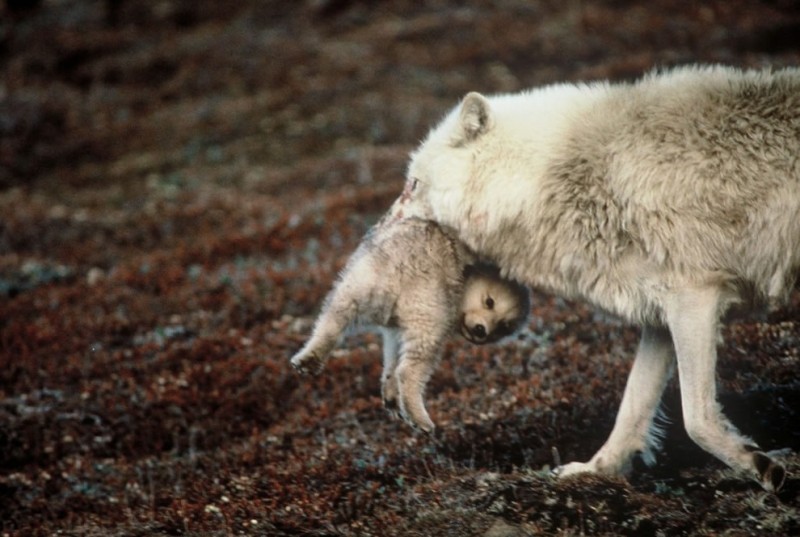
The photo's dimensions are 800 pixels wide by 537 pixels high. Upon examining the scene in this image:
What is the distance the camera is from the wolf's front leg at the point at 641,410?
251 inches

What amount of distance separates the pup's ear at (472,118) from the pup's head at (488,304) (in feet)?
3.15

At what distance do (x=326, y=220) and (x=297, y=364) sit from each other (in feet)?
29.8

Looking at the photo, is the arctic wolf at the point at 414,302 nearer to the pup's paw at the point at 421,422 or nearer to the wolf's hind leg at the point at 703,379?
the pup's paw at the point at 421,422

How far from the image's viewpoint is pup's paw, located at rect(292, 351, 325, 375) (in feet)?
21.1

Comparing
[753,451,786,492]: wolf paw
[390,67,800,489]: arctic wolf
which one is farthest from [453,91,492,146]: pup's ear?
[753,451,786,492]: wolf paw

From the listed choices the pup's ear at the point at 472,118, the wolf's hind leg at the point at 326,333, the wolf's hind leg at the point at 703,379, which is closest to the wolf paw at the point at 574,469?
the wolf's hind leg at the point at 703,379

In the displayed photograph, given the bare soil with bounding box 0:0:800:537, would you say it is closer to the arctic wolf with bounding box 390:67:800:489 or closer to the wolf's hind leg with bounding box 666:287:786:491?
the wolf's hind leg with bounding box 666:287:786:491


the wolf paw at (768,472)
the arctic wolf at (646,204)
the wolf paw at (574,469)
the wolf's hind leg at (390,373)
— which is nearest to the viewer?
the wolf paw at (768,472)

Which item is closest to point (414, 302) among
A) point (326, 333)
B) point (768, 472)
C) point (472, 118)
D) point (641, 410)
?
point (326, 333)

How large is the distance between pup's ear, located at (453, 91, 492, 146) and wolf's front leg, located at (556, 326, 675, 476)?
5.84ft

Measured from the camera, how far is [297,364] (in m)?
6.43

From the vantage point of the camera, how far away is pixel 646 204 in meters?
5.85

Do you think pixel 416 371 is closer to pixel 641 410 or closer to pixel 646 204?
pixel 641 410

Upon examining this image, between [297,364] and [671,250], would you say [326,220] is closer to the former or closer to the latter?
[297,364]
